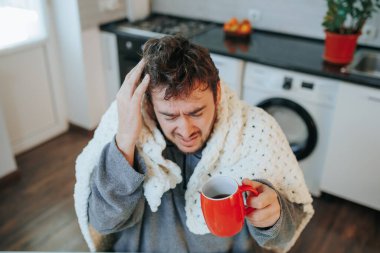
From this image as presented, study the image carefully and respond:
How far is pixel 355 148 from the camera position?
2232mm

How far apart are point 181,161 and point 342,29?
4.80 ft

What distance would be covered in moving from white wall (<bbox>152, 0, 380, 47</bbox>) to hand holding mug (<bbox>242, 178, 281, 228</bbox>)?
6.41 ft

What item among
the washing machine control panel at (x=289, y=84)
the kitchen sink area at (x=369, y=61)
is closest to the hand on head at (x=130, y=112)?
the washing machine control panel at (x=289, y=84)

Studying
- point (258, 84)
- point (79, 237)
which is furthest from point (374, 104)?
point (79, 237)

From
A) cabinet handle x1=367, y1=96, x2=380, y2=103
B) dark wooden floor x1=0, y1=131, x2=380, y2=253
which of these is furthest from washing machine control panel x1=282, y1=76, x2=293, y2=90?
dark wooden floor x1=0, y1=131, x2=380, y2=253

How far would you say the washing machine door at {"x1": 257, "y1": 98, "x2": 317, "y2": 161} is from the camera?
7.72 ft

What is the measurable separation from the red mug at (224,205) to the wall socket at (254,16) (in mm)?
2228

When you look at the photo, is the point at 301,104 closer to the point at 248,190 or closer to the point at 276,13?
the point at 276,13

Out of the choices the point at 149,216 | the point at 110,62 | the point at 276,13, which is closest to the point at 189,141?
the point at 149,216

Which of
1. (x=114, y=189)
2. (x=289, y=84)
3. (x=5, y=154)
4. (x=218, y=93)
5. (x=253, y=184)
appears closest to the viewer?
(x=253, y=184)

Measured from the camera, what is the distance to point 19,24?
2748 mm

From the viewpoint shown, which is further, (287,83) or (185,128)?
(287,83)

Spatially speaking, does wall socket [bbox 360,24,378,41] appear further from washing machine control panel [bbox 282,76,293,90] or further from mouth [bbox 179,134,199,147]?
mouth [bbox 179,134,199,147]

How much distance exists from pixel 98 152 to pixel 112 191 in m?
0.18
